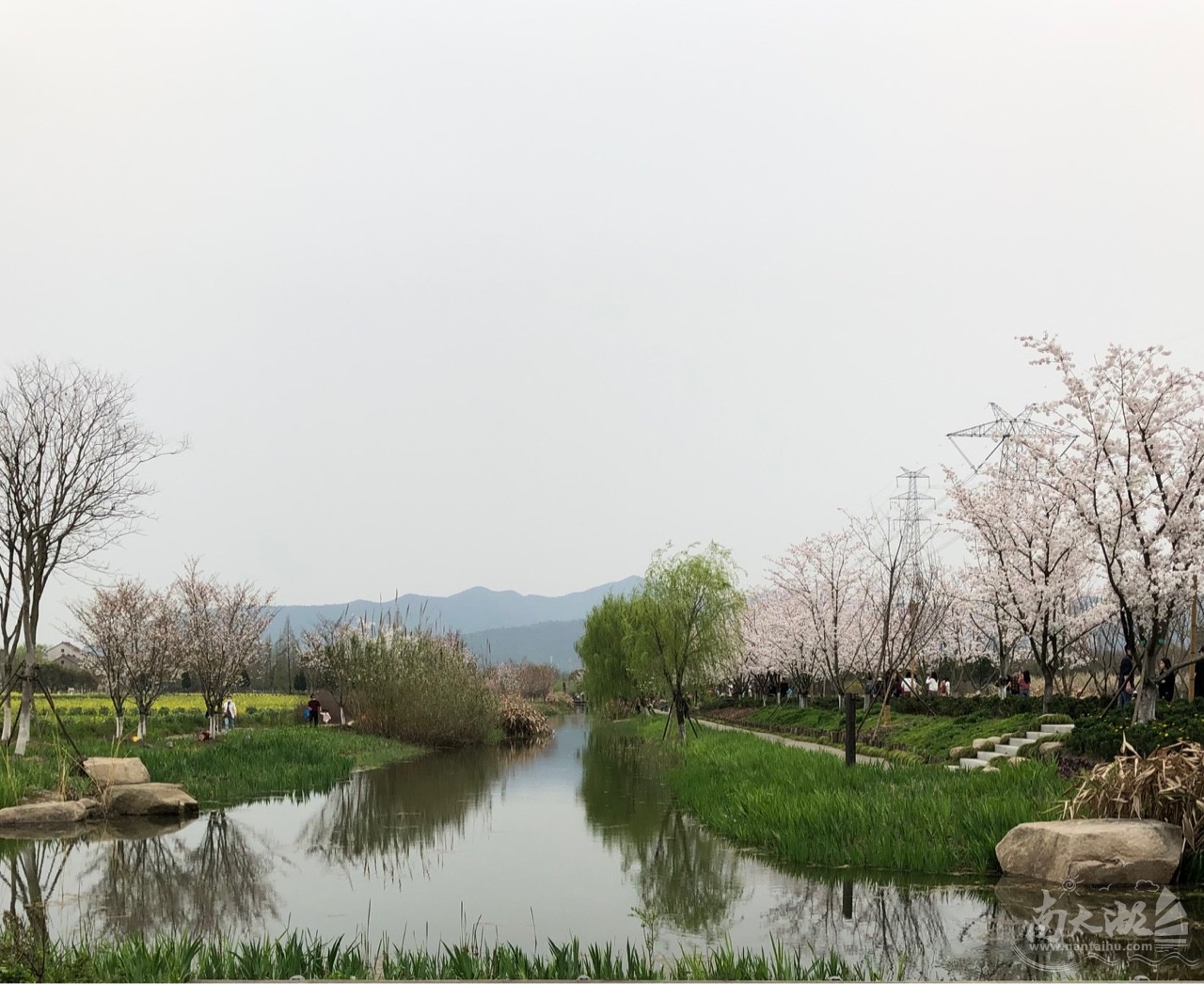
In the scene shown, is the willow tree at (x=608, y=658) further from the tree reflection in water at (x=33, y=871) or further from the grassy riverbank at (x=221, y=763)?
the tree reflection in water at (x=33, y=871)

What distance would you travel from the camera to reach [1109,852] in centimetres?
850

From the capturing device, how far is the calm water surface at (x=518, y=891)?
7.52 meters

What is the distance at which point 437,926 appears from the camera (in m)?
8.39

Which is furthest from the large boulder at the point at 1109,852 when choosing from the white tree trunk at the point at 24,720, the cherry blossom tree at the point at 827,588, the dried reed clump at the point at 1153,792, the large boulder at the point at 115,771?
the cherry blossom tree at the point at 827,588

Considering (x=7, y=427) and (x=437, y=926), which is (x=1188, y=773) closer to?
(x=437, y=926)

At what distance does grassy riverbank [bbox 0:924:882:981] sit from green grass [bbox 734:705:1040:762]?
13.0 meters

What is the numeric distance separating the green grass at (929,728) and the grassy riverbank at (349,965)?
1301 centimetres

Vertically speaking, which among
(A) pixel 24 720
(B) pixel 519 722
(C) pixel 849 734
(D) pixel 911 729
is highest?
(A) pixel 24 720

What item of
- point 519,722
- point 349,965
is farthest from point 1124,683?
point 519,722

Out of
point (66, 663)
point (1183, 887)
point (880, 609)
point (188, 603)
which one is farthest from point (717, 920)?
point (66, 663)

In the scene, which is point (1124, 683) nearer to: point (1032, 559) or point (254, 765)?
point (1032, 559)

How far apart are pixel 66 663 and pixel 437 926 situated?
65010mm

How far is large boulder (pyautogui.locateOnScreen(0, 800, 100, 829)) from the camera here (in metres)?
13.5

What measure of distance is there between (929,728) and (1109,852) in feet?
45.4
